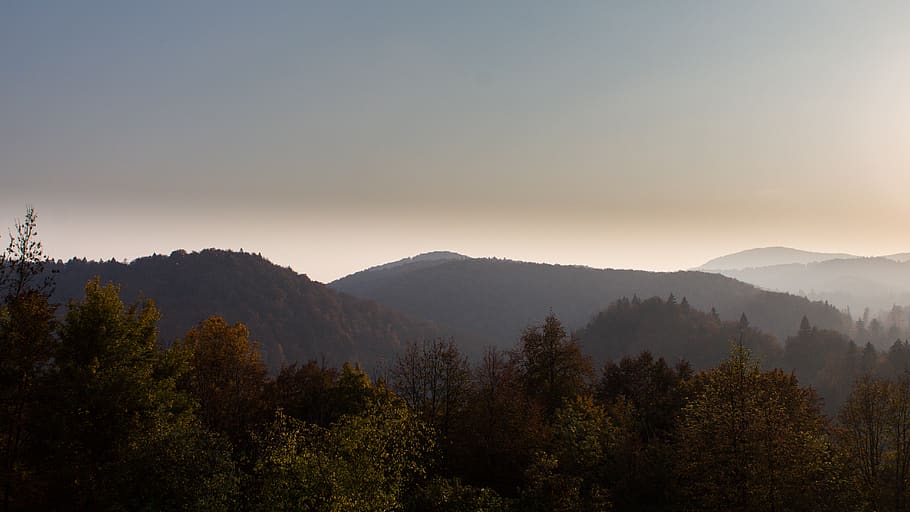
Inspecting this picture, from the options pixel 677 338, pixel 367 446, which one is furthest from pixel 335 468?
pixel 677 338

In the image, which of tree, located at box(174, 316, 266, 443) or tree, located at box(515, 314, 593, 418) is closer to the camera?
tree, located at box(174, 316, 266, 443)

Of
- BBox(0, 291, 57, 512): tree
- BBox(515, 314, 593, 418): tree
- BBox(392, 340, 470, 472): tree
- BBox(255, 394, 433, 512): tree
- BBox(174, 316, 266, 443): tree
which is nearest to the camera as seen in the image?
BBox(255, 394, 433, 512): tree

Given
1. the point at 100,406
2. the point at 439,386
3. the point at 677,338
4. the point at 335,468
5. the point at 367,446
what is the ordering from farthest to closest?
1. the point at 677,338
2. the point at 439,386
3. the point at 100,406
4. the point at 367,446
5. the point at 335,468

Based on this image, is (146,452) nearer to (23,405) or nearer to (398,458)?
(23,405)

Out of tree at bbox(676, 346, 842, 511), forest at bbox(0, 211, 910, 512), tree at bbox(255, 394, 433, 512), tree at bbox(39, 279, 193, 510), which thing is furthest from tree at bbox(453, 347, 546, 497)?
tree at bbox(39, 279, 193, 510)

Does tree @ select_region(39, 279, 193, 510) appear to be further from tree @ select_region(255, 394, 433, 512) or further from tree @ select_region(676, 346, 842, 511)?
tree @ select_region(676, 346, 842, 511)

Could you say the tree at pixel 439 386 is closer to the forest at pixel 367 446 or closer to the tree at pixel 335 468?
the forest at pixel 367 446

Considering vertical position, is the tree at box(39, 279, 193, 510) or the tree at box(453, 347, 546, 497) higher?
the tree at box(39, 279, 193, 510)

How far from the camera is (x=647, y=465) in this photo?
33.8 m

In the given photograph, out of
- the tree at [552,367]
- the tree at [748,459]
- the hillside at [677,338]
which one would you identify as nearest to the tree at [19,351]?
the tree at [748,459]

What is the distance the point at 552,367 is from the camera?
49188mm

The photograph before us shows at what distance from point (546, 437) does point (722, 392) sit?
42.7ft

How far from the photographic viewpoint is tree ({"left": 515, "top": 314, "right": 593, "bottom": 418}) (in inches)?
A: 1912

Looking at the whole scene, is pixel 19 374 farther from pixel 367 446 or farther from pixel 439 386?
pixel 439 386
